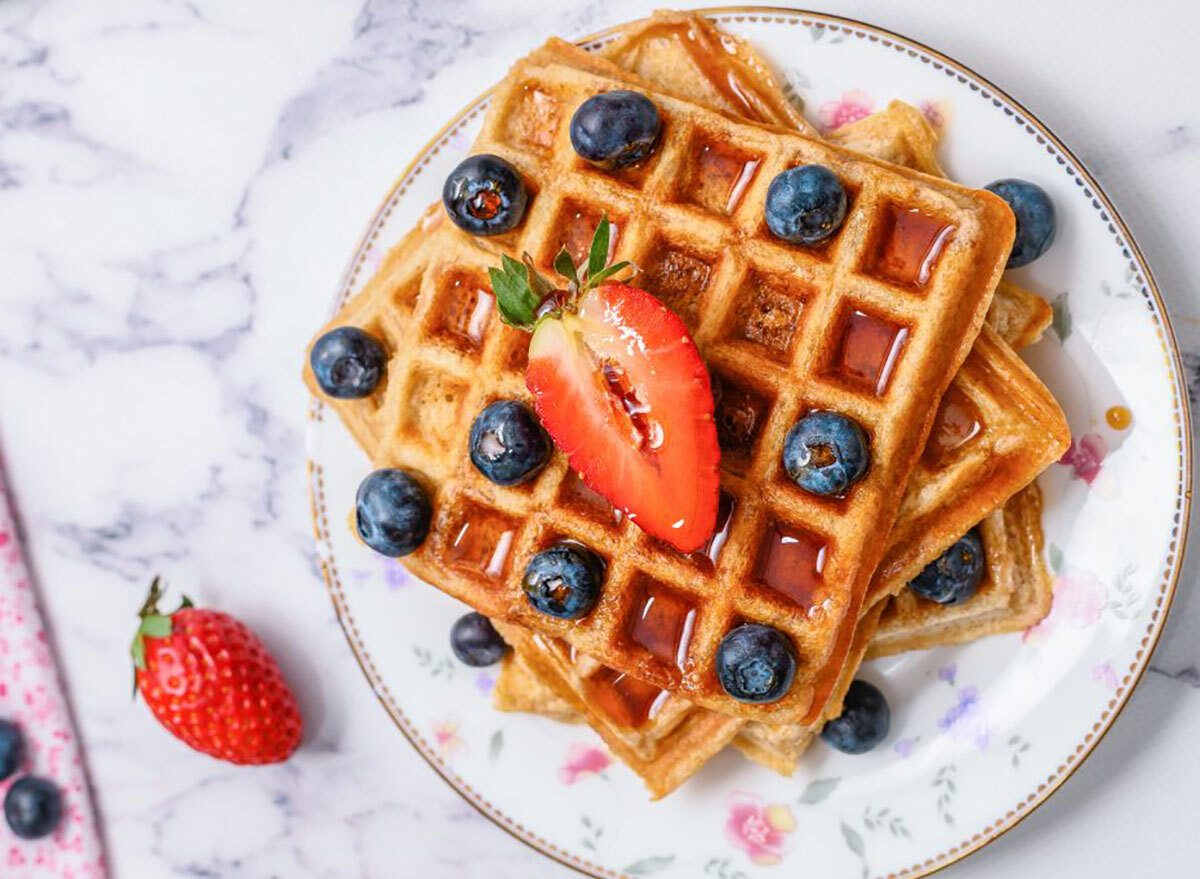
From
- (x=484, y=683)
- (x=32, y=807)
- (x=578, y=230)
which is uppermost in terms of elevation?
(x=578, y=230)

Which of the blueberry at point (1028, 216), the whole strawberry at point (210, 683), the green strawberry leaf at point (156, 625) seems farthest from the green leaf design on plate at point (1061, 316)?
the green strawberry leaf at point (156, 625)

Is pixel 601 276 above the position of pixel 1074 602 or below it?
above

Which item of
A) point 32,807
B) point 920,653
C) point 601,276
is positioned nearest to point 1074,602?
point 920,653

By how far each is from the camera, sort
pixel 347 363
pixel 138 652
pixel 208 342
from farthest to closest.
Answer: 1. pixel 208 342
2. pixel 138 652
3. pixel 347 363

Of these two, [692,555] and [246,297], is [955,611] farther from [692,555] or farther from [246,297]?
[246,297]

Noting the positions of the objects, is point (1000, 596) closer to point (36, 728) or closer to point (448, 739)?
point (448, 739)

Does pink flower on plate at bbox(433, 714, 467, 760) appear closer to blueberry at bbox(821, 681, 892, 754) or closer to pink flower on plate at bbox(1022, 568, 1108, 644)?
blueberry at bbox(821, 681, 892, 754)
